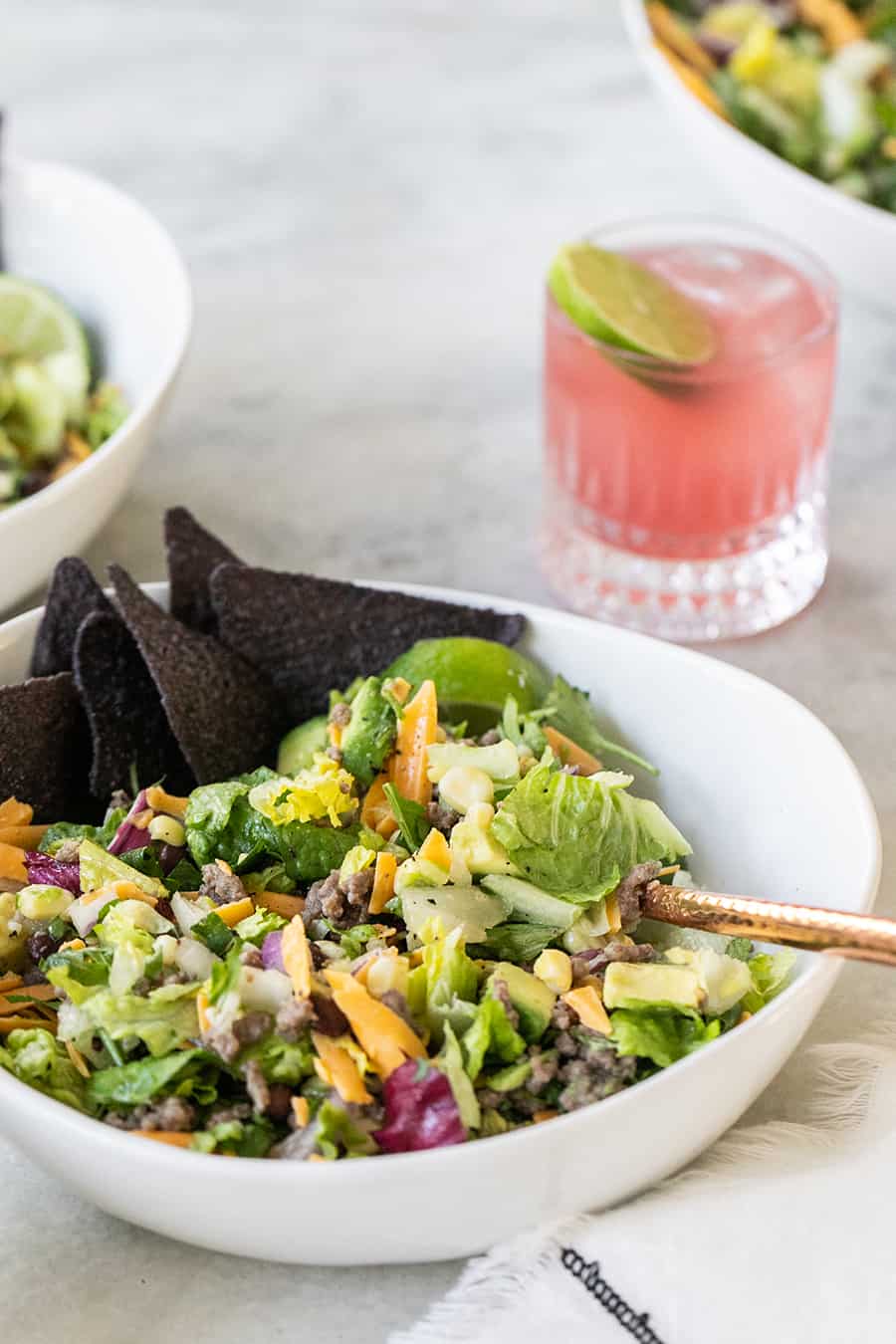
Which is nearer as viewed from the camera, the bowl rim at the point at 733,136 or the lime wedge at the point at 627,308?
the lime wedge at the point at 627,308

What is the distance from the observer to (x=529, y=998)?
3.80 ft

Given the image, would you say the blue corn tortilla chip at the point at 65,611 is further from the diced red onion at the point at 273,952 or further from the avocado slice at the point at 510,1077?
the avocado slice at the point at 510,1077

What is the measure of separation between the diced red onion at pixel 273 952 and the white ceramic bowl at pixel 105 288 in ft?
2.12

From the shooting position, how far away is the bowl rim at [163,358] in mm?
1683

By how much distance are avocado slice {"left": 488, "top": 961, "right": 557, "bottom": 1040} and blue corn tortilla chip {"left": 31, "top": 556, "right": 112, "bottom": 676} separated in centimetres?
53

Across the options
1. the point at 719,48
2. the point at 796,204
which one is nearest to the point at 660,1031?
the point at 796,204

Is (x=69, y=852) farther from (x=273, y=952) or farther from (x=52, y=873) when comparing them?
(x=273, y=952)

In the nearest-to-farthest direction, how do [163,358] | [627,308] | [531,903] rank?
1. [531,903]
2. [627,308]
3. [163,358]

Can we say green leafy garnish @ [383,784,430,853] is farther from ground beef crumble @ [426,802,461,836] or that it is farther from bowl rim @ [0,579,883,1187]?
bowl rim @ [0,579,883,1187]

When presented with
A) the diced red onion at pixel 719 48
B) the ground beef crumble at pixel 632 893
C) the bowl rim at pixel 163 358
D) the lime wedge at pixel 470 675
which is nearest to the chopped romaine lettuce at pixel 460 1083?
the ground beef crumble at pixel 632 893

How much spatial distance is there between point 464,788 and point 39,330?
1.13m

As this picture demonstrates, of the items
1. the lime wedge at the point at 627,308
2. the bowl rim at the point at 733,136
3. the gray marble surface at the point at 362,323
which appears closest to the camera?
the gray marble surface at the point at 362,323

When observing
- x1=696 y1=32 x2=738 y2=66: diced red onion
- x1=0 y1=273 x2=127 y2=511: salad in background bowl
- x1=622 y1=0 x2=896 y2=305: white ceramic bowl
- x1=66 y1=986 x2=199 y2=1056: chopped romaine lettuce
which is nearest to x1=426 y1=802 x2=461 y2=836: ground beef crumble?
x1=66 y1=986 x2=199 y2=1056: chopped romaine lettuce

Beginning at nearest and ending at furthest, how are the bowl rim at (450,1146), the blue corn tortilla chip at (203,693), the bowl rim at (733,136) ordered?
the bowl rim at (450,1146) → the blue corn tortilla chip at (203,693) → the bowl rim at (733,136)
